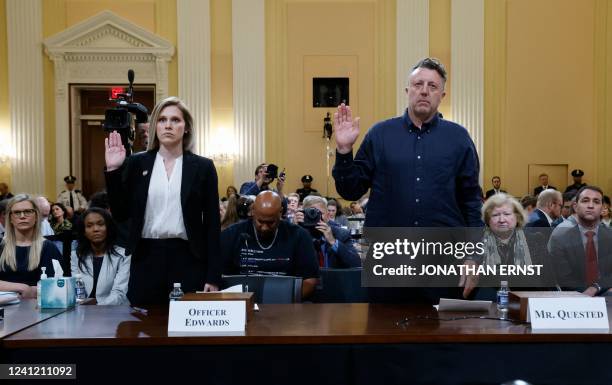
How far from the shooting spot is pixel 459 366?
187 cm

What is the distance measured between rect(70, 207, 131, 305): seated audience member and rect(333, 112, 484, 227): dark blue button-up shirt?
1691mm

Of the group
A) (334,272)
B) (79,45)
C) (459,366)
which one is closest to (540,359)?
(459,366)

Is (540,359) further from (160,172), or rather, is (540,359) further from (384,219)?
(160,172)

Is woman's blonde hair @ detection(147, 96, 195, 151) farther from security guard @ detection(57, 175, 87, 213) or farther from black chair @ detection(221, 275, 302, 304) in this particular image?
security guard @ detection(57, 175, 87, 213)

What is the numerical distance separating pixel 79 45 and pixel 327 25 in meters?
4.95

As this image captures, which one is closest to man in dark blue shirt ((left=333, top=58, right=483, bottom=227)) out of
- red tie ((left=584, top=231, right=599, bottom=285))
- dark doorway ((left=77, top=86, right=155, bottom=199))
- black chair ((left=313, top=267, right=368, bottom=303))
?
black chair ((left=313, top=267, right=368, bottom=303))

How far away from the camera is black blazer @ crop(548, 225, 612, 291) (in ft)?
13.4

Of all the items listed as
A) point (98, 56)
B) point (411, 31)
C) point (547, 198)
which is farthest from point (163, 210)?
point (411, 31)

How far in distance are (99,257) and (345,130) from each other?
2037 millimetres

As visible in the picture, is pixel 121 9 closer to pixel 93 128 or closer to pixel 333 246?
pixel 93 128

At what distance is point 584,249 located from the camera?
418 cm

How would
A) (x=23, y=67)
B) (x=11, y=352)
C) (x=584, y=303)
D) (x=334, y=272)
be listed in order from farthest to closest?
(x=23, y=67)
(x=334, y=272)
(x=584, y=303)
(x=11, y=352)

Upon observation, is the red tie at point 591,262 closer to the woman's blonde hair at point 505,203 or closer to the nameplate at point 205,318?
the woman's blonde hair at point 505,203

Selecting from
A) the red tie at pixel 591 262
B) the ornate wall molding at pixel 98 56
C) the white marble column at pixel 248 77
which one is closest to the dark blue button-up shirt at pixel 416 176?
the red tie at pixel 591 262
